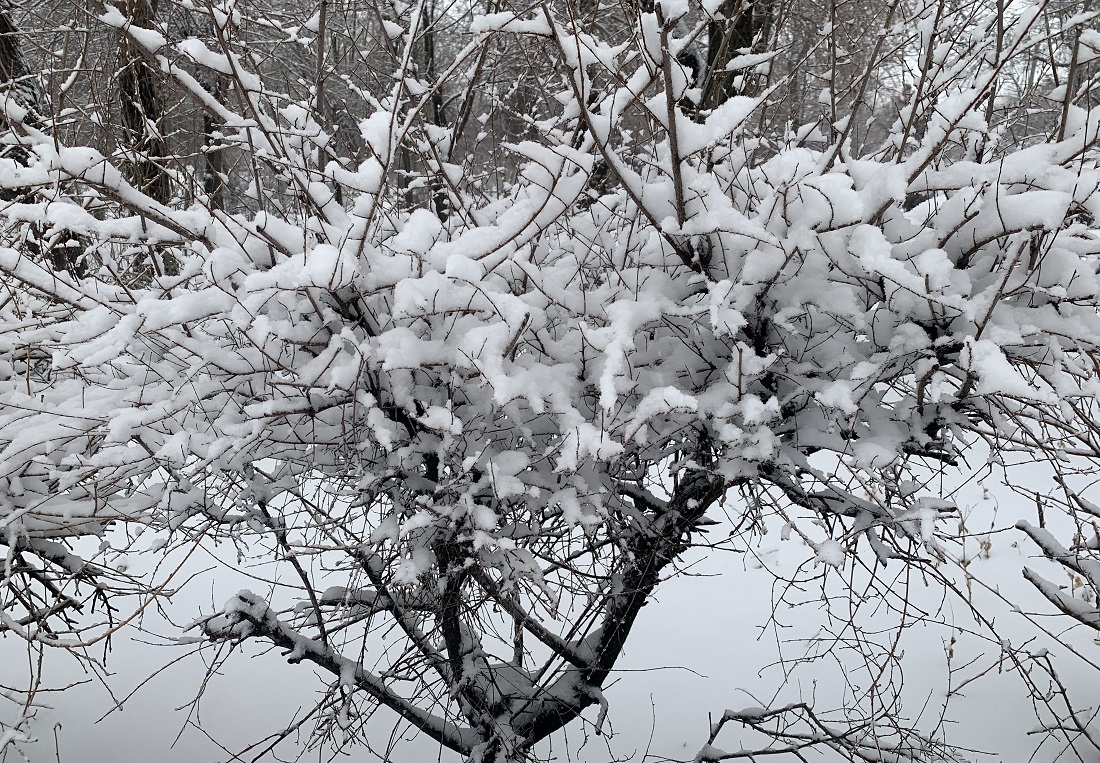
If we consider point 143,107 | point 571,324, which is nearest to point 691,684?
point 571,324

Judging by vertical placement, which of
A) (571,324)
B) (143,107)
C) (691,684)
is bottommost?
(571,324)

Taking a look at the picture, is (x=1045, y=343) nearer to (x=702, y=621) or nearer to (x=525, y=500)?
(x=525, y=500)

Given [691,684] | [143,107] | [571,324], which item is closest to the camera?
[571,324]

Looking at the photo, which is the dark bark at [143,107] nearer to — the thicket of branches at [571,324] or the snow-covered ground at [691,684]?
the thicket of branches at [571,324]

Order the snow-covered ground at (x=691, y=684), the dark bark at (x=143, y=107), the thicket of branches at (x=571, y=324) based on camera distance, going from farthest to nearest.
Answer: the snow-covered ground at (x=691, y=684)
the dark bark at (x=143, y=107)
the thicket of branches at (x=571, y=324)

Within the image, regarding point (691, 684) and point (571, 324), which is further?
point (691, 684)

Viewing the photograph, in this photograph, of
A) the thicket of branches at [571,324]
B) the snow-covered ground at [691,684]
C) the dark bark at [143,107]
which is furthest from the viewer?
the snow-covered ground at [691,684]

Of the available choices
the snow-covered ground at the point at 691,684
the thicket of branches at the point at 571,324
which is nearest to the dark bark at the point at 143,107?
the thicket of branches at the point at 571,324

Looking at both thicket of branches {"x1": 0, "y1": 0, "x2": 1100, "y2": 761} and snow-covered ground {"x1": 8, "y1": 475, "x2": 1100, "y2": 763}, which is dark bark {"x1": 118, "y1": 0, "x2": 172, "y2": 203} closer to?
thicket of branches {"x1": 0, "y1": 0, "x2": 1100, "y2": 761}

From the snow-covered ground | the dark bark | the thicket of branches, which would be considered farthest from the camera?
the snow-covered ground

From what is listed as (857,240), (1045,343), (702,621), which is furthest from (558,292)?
(702,621)

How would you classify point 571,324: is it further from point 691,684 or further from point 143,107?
point 691,684

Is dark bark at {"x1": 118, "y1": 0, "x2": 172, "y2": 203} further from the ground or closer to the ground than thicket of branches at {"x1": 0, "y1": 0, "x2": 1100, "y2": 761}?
further from the ground

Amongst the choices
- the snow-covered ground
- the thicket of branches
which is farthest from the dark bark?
the snow-covered ground
